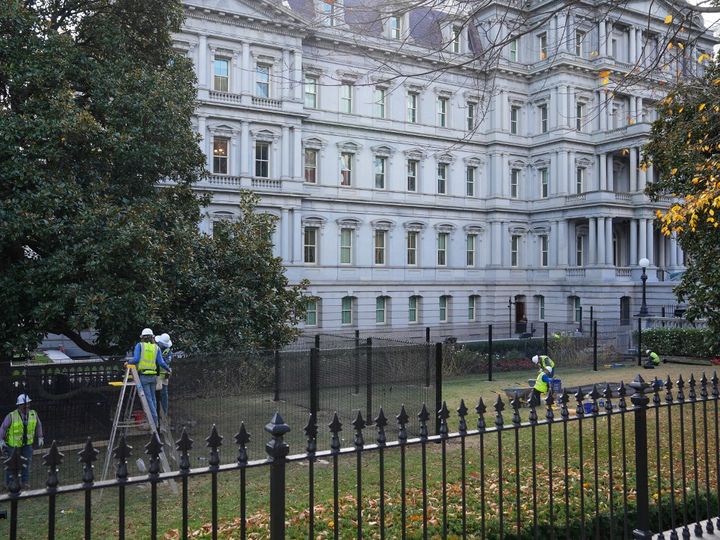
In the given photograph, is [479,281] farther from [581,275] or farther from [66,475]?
[66,475]

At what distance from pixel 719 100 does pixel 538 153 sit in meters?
37.8

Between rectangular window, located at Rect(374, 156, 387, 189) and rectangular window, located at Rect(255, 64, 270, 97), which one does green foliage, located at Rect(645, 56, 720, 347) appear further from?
rectangular window, located at Rect(374, 156, 387, 189)

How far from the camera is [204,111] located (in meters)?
32.7

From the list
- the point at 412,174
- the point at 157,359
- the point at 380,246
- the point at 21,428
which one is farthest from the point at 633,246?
the point at 21,428

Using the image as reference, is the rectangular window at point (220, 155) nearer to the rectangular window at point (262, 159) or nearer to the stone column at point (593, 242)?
the rectangular window at point (262, 159)

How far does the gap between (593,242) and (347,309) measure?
1631 cm

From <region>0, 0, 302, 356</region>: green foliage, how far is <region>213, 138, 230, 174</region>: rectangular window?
18.2 metres

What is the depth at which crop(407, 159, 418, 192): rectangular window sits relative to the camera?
A: 41344mm

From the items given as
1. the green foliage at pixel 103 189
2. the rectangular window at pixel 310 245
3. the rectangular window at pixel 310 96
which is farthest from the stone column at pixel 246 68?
the green foliage at pixel 103 189

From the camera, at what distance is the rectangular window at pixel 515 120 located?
44.4 meters

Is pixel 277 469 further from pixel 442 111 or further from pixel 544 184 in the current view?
pixel 544 184

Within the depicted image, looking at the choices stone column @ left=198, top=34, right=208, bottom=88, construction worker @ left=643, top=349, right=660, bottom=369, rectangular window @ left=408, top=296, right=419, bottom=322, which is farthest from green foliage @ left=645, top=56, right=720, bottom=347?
rectangular window @ left=408, top=296, right=419, bottom=322

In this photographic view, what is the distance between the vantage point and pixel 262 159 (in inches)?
1372

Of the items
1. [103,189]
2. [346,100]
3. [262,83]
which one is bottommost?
[103,189]
